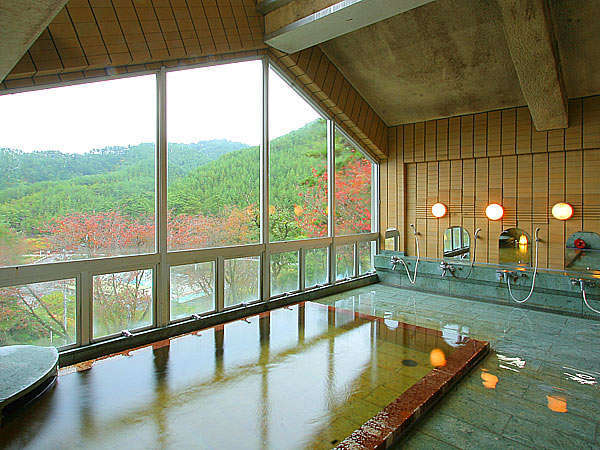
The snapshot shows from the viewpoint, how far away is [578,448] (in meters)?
2.34

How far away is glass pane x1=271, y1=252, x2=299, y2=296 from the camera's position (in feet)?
18.7

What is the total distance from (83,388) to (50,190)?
1823 mm

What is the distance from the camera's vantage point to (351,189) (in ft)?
23.6

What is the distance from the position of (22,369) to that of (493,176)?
22.1 feet

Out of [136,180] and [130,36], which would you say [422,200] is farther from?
[130,36]

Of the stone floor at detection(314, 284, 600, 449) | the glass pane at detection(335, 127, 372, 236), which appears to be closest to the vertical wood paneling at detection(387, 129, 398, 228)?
the glass pane at detection(335, 127, 372, 236)

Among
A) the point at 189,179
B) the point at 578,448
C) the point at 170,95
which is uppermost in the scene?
the point at 170,95

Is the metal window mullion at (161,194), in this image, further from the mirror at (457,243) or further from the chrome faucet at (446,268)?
the mirror at (457,243)

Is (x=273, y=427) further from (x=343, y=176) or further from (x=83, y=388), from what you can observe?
(x=343, y=176)

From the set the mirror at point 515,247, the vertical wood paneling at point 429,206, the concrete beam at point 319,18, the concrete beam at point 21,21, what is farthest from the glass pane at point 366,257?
the concrete beam at point 21,21

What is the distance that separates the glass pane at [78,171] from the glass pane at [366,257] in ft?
14.1

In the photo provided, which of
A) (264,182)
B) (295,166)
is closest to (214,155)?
(264,182)

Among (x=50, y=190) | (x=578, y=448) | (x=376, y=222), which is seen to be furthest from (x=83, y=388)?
(x=376, y=222)

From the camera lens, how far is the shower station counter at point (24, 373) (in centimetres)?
253
